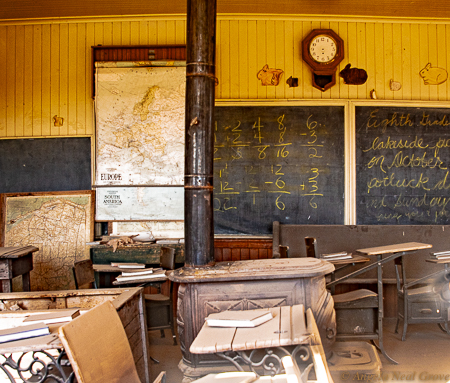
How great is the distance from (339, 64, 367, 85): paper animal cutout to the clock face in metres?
0.25

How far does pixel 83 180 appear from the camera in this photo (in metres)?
4.68

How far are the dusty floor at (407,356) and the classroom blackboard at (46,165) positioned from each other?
82.0 inches

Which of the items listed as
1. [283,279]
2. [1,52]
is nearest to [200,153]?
[283,279]

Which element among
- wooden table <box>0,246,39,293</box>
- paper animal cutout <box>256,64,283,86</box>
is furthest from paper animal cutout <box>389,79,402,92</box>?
wooden table <box>0,246,39,293</box>

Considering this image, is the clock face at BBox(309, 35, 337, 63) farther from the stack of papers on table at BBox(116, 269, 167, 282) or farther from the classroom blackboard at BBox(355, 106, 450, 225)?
the stack of papers on table at BBox(116, 269, 167, 282)

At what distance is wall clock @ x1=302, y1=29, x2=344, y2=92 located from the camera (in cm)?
445

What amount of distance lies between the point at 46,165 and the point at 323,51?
3.53 metres

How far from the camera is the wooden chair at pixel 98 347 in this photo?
4.62 feet

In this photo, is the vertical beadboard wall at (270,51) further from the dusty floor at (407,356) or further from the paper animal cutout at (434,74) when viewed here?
the dusty floor at (407,356)

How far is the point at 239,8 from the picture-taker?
174 inches

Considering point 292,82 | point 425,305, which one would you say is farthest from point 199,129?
point 425,305

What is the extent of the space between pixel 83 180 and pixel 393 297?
12.5 feet

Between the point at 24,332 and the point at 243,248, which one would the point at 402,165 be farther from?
the point at 24,332

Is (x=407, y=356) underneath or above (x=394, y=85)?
underneath
